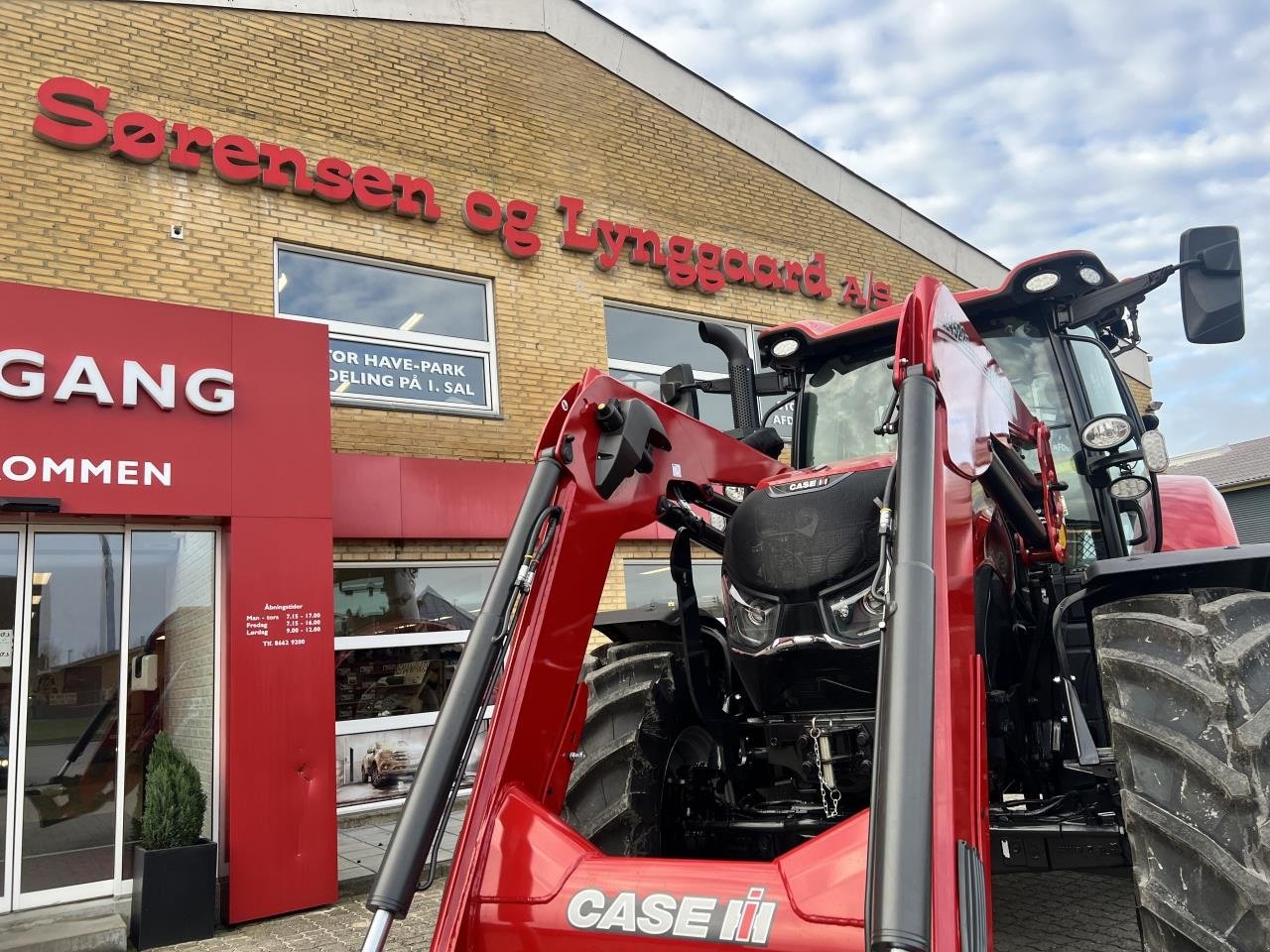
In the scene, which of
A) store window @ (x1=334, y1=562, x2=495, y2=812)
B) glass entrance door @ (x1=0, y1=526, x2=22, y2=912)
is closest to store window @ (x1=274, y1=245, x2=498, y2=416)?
store window @ (x1=334, y1=562, x2=495, y2=812)

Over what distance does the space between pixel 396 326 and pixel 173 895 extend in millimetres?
5821

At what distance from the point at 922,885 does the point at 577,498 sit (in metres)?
1.84

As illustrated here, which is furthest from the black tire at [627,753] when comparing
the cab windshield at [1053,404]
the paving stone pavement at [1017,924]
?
the cab windshield at [1053,404]

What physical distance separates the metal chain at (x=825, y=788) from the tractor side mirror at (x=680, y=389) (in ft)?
4.57

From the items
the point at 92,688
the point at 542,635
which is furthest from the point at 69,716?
the point at 542,635

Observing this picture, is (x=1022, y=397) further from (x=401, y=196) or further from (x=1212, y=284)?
(x=401, y=196)

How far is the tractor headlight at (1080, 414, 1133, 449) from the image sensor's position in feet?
13.0

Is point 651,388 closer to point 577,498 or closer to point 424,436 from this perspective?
point 424,436

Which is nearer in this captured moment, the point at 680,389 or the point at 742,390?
the point at 680,389

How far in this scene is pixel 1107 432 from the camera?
13.1 feet

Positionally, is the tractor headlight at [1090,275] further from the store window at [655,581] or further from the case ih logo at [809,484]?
the store window at [655,581]

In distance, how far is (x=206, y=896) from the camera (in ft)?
20.0

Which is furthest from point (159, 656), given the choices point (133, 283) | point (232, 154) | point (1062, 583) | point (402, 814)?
point (1062, 583)

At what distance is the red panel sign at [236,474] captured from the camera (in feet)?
21.1
